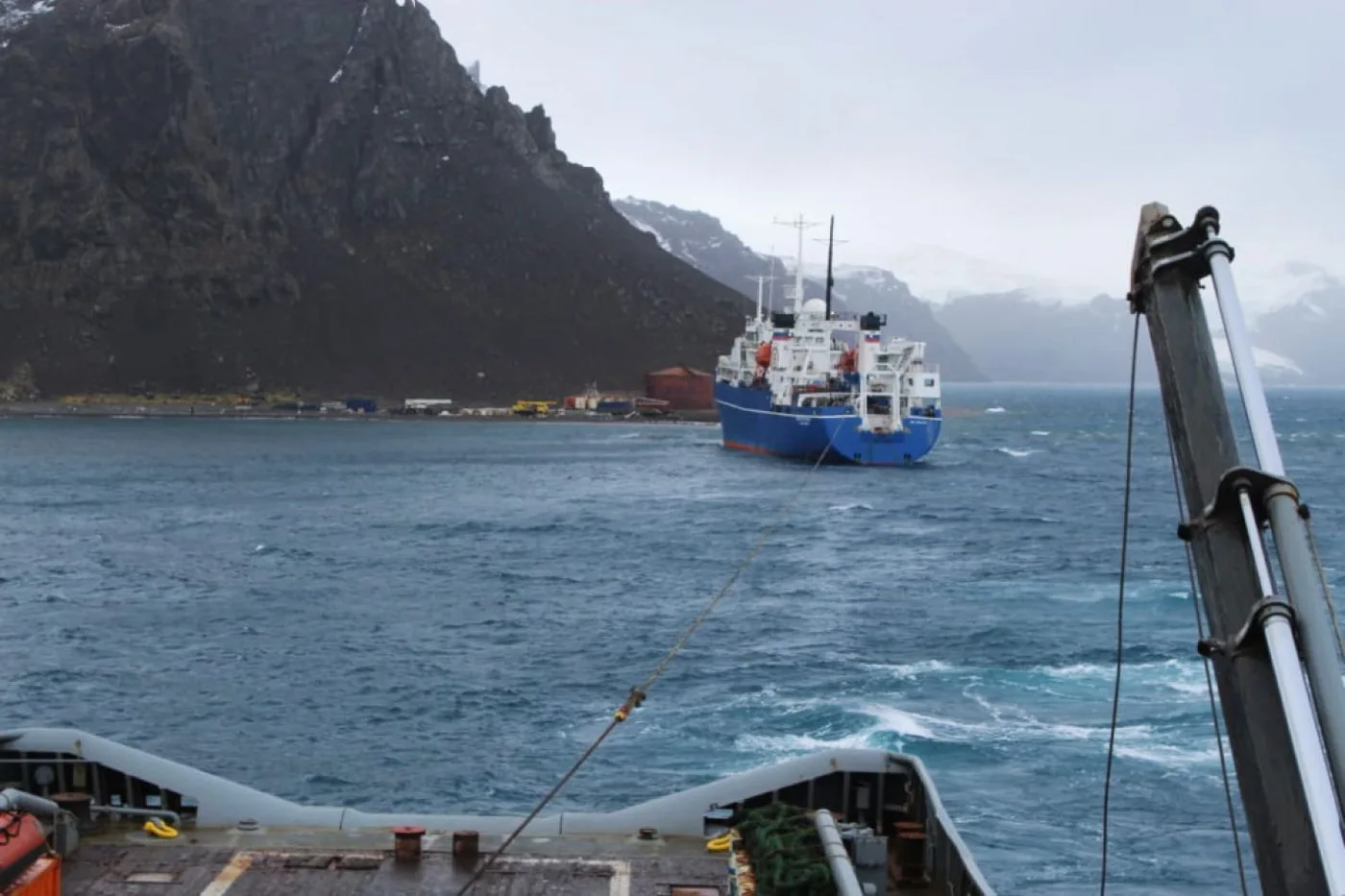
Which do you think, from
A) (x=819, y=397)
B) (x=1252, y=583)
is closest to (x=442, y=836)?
(x=1252, y=583)

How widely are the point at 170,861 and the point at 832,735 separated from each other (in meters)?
17.2

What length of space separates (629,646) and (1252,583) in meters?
31.4

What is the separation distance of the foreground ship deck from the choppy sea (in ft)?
25.3

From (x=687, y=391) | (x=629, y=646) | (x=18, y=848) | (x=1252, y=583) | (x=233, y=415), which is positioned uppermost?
(x=1252, y=583)

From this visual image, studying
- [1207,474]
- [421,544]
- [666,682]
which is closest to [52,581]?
[421,544]

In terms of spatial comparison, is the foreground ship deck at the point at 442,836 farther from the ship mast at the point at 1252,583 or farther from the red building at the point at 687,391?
the red building at the point at 687,391

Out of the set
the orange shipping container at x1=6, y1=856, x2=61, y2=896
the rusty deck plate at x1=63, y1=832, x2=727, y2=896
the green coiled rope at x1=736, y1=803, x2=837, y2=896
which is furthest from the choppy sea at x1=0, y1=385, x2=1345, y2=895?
the orange shipping container at x1=6, y1=856, x2=61, y2=896

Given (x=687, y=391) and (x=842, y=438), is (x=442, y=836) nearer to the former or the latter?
(x=842, y=438)

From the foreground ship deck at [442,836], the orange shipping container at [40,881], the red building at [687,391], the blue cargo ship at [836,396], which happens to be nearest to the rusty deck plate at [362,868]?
the foreground ship deck at [442,836]

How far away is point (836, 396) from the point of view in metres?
107

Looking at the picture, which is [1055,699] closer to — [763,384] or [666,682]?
[666,682]

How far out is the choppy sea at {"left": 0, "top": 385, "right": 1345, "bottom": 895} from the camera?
25.1 m

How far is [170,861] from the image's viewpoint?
12461mm

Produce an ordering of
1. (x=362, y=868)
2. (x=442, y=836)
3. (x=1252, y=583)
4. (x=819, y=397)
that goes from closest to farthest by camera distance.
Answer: (x=1252, y=583), (x=362, y=868), (x=442, y=836), (x=819, y=397)
